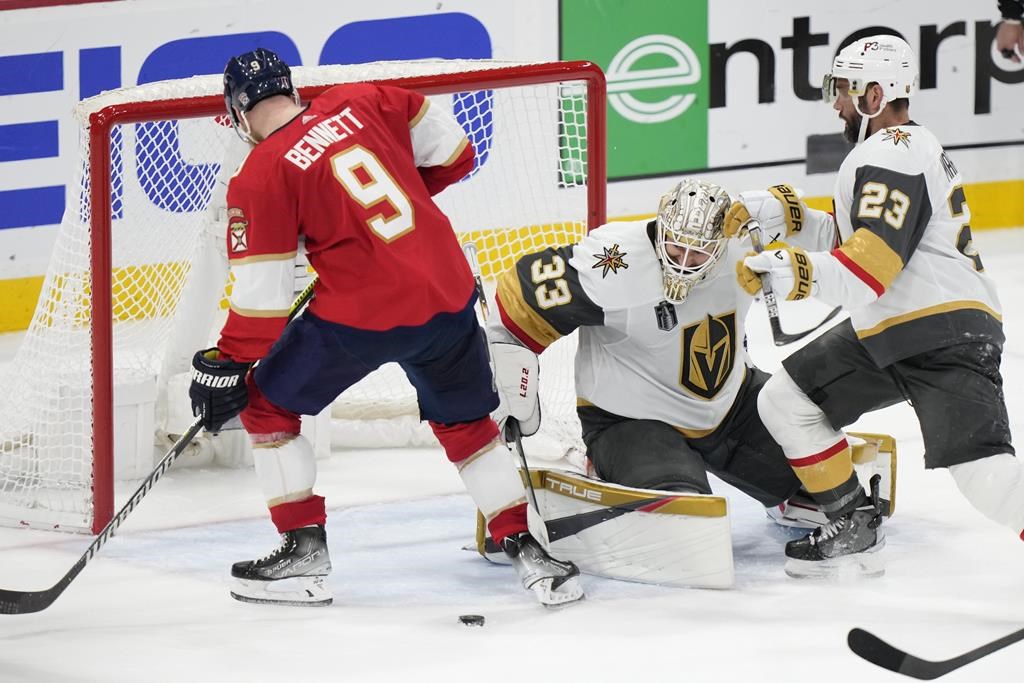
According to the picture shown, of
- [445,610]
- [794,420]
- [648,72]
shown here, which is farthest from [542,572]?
[648,72]

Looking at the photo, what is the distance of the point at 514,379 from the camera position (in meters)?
3.97

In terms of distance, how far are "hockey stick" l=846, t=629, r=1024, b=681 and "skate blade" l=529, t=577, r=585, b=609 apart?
2.19ft

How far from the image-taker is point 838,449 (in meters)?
3.94

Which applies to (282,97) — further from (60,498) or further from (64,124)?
(64,124)

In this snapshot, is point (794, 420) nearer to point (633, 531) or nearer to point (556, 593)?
point (633, 531)

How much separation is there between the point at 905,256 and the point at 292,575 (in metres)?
1.36

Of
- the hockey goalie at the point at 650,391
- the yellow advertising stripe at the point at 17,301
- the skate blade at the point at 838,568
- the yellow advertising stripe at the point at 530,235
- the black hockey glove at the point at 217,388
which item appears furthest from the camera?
the yellow advertising stripe at the point at 17,301

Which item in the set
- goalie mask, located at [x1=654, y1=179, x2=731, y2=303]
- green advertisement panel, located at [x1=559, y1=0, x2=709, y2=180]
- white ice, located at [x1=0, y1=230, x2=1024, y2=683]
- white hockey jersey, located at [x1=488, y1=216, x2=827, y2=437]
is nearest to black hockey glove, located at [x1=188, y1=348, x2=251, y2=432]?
white ice, located at [x1=0, y1=230, x2=1024, y2=683]

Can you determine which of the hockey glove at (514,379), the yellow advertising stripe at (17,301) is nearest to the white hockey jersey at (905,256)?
the hockey glove at (514,379)

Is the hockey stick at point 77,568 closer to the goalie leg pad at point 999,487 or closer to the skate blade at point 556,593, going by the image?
the skate blade at point 556,593

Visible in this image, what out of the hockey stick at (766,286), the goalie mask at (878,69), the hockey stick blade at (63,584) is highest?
the goalie mask at (878,69)

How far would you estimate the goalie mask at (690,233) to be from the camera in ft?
12.4

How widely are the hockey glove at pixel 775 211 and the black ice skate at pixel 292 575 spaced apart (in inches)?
42.5

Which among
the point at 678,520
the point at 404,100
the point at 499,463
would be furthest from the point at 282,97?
the point at 678,520
